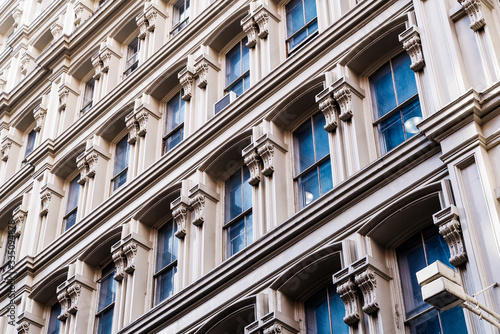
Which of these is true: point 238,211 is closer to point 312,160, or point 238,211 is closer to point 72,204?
point 312,160

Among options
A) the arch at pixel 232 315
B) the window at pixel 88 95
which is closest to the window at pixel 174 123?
the window at pixel 88 95

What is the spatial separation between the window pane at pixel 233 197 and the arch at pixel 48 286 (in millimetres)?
5767

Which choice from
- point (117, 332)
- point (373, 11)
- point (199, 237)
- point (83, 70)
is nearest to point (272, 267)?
point (199, 237)

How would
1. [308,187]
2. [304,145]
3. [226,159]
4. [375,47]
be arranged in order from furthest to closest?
[226,159] < [304,145] < [375,47] < [308,187]

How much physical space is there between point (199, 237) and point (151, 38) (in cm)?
990

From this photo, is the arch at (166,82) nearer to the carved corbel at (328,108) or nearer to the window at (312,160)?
the window at (312,160)

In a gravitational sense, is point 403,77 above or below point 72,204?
below

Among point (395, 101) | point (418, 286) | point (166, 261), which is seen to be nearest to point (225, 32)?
point (166, 261)

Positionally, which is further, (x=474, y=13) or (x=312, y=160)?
(x=312, y=160)

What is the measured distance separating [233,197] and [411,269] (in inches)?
245

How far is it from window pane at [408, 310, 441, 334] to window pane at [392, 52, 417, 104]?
16.2 feet

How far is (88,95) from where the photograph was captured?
1209 inches

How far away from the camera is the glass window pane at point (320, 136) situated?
63.0ft

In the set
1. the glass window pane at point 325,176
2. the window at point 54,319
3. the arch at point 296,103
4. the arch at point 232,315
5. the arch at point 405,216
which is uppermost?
the arch at point 296,103
